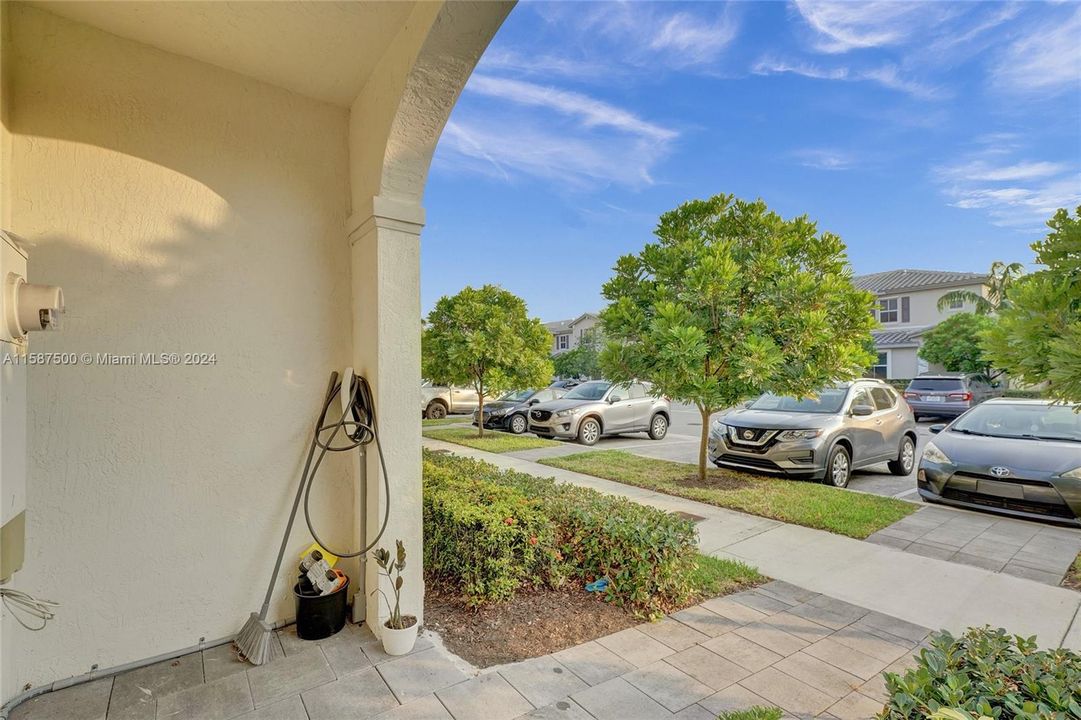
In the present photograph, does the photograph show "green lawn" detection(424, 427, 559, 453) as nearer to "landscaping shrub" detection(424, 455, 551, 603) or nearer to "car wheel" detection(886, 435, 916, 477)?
"landscaping shrub" detection(424, 455, 551, 603)

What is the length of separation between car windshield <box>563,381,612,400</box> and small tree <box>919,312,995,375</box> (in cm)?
1368

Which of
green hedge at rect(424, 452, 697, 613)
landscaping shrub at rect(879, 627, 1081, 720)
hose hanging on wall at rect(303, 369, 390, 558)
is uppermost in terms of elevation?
hose hanging on wall at rect(303, 369, 390, 558)

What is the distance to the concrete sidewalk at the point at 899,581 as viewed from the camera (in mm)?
2803

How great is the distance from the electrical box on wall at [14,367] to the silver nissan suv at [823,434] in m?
6.57

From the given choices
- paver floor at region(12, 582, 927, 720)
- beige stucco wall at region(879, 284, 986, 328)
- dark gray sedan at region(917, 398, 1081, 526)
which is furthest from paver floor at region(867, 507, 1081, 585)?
beige stucco wall at region(879, 284, 986, 328)

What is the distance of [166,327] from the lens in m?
2.29

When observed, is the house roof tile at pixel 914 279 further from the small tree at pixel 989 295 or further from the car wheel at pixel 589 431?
the car wheel at pixel 589 431

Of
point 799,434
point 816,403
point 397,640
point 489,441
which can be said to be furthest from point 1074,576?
point 489,441

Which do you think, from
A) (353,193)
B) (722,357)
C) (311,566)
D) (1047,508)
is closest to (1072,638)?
(1047,508)

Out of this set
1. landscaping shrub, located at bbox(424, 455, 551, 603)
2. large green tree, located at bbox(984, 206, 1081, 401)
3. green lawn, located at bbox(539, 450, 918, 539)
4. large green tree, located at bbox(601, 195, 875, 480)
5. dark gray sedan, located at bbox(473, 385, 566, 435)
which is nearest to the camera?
large green tree, located at bbox(984, 206, 1081, 401)

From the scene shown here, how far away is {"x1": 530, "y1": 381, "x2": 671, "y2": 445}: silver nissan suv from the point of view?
10.4 metres

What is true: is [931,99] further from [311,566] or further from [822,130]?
[311,566]

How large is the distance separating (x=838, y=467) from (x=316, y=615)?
6.31m

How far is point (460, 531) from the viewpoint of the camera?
2.92m
